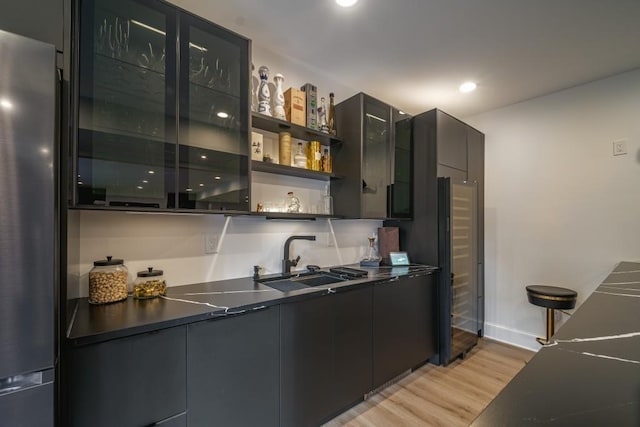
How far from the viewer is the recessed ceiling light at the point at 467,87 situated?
2590mm

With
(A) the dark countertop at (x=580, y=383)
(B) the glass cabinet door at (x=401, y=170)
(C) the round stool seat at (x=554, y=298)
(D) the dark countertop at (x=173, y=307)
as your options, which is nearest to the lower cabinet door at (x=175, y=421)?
(D) the dark countertop at (x=173, y=307)

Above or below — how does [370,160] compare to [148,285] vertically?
above

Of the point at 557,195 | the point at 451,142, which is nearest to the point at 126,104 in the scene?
the point at 451,142

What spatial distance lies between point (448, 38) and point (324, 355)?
232cm

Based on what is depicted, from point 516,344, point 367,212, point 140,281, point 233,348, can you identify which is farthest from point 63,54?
point 516,344

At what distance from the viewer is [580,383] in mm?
623

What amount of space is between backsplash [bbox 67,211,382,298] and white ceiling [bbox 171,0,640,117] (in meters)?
1.36

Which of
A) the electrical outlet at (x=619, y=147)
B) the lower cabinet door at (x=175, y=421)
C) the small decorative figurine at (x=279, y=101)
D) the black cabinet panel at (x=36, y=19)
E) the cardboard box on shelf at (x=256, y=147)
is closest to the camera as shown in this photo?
the black cabinet panel at (x=36, y=19)

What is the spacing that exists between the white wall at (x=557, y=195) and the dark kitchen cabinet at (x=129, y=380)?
329 cm

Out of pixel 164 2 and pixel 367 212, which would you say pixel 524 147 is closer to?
pixel 367 212

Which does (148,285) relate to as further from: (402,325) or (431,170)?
(431,170)

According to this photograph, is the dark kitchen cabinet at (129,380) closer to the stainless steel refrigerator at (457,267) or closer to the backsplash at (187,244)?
the backsplash at (187,244)

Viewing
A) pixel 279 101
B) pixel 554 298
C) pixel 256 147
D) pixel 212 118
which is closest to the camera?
pixel 212 118

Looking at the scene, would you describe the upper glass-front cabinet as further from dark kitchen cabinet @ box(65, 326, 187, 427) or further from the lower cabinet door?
the lower cabinet door
